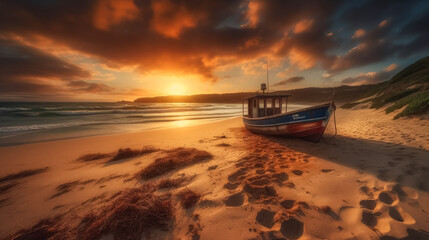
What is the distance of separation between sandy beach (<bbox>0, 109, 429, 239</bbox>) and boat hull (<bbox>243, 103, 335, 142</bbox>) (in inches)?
37.9

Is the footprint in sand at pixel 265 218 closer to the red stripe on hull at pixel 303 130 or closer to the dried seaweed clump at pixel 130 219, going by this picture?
the dried seaweed clump at pixel 130 219

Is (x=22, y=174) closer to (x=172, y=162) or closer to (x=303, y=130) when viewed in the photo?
(x=172, y=162)

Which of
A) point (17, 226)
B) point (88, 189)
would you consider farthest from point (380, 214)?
point (17, 226)

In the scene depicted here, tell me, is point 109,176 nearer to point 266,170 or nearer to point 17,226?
point 17,226

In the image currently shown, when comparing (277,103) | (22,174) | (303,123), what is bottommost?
(22,174)

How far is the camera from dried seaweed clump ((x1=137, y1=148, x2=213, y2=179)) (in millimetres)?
4703

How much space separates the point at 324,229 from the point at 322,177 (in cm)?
190

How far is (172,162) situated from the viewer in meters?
5.28

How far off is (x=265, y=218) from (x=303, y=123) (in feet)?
18.7

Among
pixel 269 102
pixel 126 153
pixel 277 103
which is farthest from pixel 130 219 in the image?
pixel 277 103

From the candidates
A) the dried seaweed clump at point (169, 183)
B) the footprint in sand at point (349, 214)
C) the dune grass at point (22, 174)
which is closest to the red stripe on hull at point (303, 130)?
the footprint in sand at point (349, 214)

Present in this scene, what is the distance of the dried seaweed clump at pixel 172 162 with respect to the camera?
4.70 metres

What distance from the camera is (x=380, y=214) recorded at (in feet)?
8.47

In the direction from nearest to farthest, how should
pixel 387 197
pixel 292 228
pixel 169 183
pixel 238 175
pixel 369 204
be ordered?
pixel 292 228 → pixel 369 204 → pixel 387 197 → pixel 169 183 → pixel 238 175
